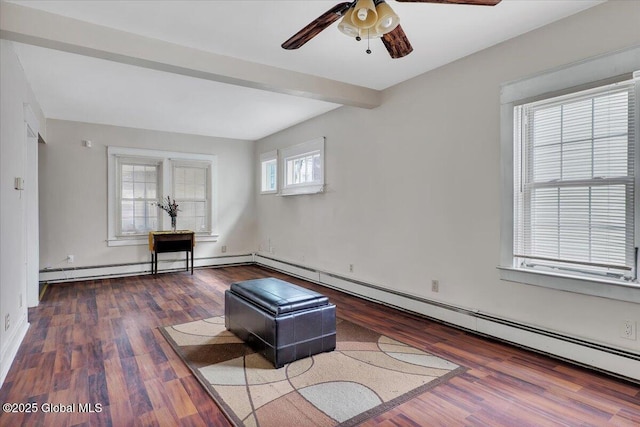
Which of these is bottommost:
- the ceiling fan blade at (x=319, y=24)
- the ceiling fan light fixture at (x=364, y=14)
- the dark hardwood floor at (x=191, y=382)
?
the dark hardwood floor at (x=191, y=382)

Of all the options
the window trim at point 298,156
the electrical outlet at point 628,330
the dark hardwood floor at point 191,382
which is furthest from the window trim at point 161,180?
the electrical outlet at point 628,330

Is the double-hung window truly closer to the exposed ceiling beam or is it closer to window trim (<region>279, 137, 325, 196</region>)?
window trim (<region>279, 137, 325, 196</region>)

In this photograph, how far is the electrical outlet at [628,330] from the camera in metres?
2.28

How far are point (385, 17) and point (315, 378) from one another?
2.23m

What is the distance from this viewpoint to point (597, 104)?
2.47m

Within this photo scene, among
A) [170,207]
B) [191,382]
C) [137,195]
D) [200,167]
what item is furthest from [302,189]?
[191,382]

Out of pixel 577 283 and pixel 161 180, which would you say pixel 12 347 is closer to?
pixel 161 180

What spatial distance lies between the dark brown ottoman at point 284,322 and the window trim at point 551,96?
1.58m

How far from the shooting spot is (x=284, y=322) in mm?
2512

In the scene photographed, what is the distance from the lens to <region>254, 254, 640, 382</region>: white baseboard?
2.34 m

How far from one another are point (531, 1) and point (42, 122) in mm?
5890

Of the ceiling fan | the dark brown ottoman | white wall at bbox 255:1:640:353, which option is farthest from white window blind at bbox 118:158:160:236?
the ceiling fan

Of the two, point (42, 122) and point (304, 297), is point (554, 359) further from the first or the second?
point (42, 122)

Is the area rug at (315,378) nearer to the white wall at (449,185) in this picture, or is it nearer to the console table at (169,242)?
the white wall at (449,185)
